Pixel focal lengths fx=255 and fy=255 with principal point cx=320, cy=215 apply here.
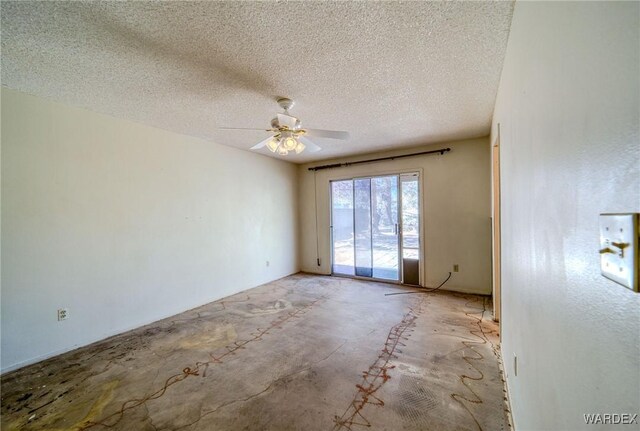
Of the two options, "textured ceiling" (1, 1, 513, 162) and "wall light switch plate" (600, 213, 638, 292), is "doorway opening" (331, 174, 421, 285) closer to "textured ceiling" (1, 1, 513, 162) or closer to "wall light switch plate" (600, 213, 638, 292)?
"textured ceiling" (1, 1, 513, 162)

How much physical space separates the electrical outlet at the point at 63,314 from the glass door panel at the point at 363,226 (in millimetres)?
4361

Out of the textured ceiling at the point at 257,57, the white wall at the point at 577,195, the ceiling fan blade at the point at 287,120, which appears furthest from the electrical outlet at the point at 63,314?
the white wall at the point at 577,195

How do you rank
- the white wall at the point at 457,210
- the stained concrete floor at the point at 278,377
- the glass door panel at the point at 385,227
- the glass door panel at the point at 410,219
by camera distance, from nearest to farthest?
the stained concrete floor at the point at 278,377 → the white wall at the point at 457,210 → the glass door panel at the point at 410,219 → the glass door panel at the point at 385,227

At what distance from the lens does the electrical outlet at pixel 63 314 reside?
260 centimetres

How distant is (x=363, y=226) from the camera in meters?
5.25

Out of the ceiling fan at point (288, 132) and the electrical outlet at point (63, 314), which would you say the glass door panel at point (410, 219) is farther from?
the electrical outlet at point (63, 314)

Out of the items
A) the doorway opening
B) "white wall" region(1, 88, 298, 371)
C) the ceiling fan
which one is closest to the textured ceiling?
the ceiling fan

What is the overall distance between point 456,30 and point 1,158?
3843 millimetres

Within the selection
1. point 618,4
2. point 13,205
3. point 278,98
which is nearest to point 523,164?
point 618,4

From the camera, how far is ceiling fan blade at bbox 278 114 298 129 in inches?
92.4

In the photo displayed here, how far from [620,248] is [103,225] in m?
3.92

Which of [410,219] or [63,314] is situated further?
[410,219]
